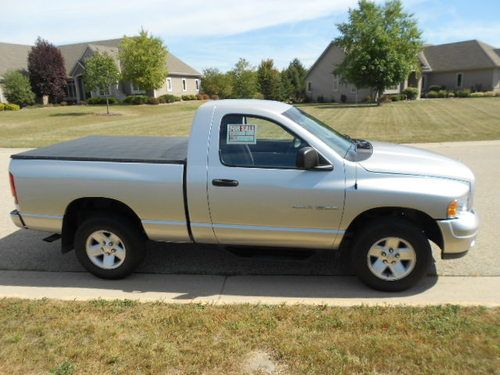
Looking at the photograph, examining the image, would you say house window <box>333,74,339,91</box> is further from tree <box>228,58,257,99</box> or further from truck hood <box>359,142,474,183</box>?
truck hood <box>359,142,474,183</box>

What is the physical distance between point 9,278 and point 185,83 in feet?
171

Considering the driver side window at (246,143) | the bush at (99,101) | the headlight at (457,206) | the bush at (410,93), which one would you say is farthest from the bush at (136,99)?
the headlight at (457,206)

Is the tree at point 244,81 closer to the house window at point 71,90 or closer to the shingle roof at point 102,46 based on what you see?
the shingle roof at point 102,46

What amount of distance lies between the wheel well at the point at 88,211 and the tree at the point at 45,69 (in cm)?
4543

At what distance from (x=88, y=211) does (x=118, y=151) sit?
0.78 meters

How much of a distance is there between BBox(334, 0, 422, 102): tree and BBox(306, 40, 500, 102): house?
883 cm

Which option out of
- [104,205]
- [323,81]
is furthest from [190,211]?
[323,81]

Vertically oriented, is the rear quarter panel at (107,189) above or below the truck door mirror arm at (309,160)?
below

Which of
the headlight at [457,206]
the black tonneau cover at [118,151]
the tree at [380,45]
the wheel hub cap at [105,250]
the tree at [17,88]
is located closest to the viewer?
the headlight at [457,206]

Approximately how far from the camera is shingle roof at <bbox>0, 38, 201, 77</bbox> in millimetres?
46812

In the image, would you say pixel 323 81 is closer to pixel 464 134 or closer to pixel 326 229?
pixel 464 134

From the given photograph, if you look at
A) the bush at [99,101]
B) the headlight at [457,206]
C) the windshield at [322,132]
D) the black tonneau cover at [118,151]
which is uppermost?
the windshield at [322,132]

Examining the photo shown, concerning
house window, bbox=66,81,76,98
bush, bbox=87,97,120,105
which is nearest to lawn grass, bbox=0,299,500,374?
bush, bbox=87,97,120,105

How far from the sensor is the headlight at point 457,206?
404 centimetres
